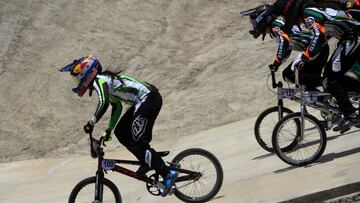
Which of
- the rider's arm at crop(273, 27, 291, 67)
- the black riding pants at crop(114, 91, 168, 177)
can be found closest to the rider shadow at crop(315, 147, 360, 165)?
the rider's arm at crop(273, 27, 291, 67)

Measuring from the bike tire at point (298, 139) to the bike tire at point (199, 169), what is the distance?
3.25ft

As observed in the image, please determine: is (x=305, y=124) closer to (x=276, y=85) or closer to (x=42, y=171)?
(x=276, y=85)

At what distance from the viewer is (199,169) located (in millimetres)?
7988

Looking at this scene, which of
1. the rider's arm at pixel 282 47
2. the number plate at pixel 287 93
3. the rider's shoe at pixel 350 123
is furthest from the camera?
the rider's arm at pixel 282 47

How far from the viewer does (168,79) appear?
17.6 m

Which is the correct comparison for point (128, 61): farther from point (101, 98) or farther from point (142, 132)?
point (101, 98)

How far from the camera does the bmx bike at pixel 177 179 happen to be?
7703mm

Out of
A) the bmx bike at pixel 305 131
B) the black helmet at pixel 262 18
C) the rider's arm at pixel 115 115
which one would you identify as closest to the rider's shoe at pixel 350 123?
the bmx bike at pixel 305 131

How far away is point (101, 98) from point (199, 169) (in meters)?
1.42

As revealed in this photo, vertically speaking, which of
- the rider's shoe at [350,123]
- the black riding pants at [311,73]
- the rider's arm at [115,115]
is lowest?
the rider's shoe at [350,123]

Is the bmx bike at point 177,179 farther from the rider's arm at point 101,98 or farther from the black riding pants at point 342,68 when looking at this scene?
the black riding pants at point 342,68

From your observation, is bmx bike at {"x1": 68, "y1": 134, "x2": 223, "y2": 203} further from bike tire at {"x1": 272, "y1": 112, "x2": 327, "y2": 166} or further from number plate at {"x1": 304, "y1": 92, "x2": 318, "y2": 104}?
number plate at {"x1": 304, "y1": 92, "x2": 318, "y2": 104}

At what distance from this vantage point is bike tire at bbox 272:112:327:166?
8.52 meters

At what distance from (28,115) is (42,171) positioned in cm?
327
